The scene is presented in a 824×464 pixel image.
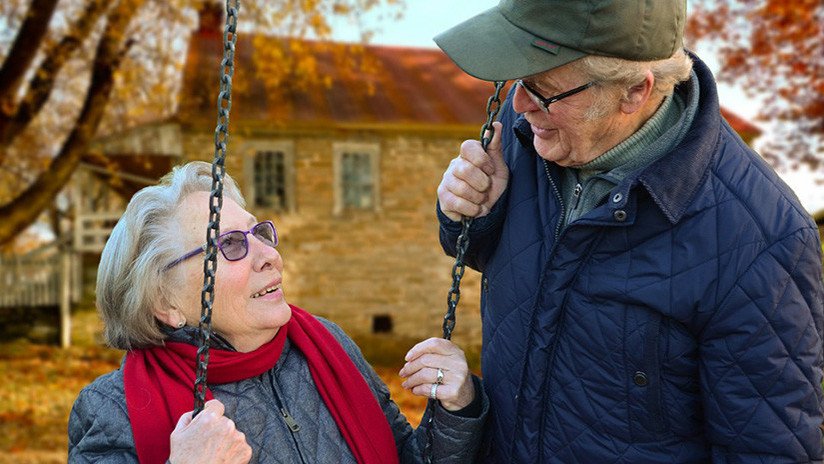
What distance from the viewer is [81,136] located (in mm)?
9891

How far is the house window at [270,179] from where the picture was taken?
14617 millimetres

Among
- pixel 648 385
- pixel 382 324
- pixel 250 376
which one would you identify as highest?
pixel 648 385

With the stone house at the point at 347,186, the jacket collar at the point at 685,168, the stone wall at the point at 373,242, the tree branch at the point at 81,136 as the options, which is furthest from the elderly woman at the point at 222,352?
the stone wall at the point at 373,242

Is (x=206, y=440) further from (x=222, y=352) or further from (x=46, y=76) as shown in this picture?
Result: (x=46, y=76)

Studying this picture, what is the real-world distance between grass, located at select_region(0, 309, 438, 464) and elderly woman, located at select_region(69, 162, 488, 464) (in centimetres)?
729

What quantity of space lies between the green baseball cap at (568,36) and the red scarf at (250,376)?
104 cm

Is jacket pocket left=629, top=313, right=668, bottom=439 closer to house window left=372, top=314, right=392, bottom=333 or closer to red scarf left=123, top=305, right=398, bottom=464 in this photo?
red scarf left=123, top=305, right=398, bottom=464

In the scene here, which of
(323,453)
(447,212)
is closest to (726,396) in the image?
(447,212)

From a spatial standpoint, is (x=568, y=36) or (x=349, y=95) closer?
(x=568, y=36)

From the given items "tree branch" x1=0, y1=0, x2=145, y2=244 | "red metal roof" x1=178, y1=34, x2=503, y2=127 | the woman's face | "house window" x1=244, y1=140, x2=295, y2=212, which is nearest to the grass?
"tree branch" x1=0, y1=0, x2=145, y2=244

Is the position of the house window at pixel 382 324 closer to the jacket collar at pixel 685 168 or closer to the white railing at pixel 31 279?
the white railing at pixel 31 279

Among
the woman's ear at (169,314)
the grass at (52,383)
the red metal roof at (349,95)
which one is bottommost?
the grass at (52,383)

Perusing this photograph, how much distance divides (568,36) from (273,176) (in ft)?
43.3

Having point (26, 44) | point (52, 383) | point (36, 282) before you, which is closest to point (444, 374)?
point (26, 44)
